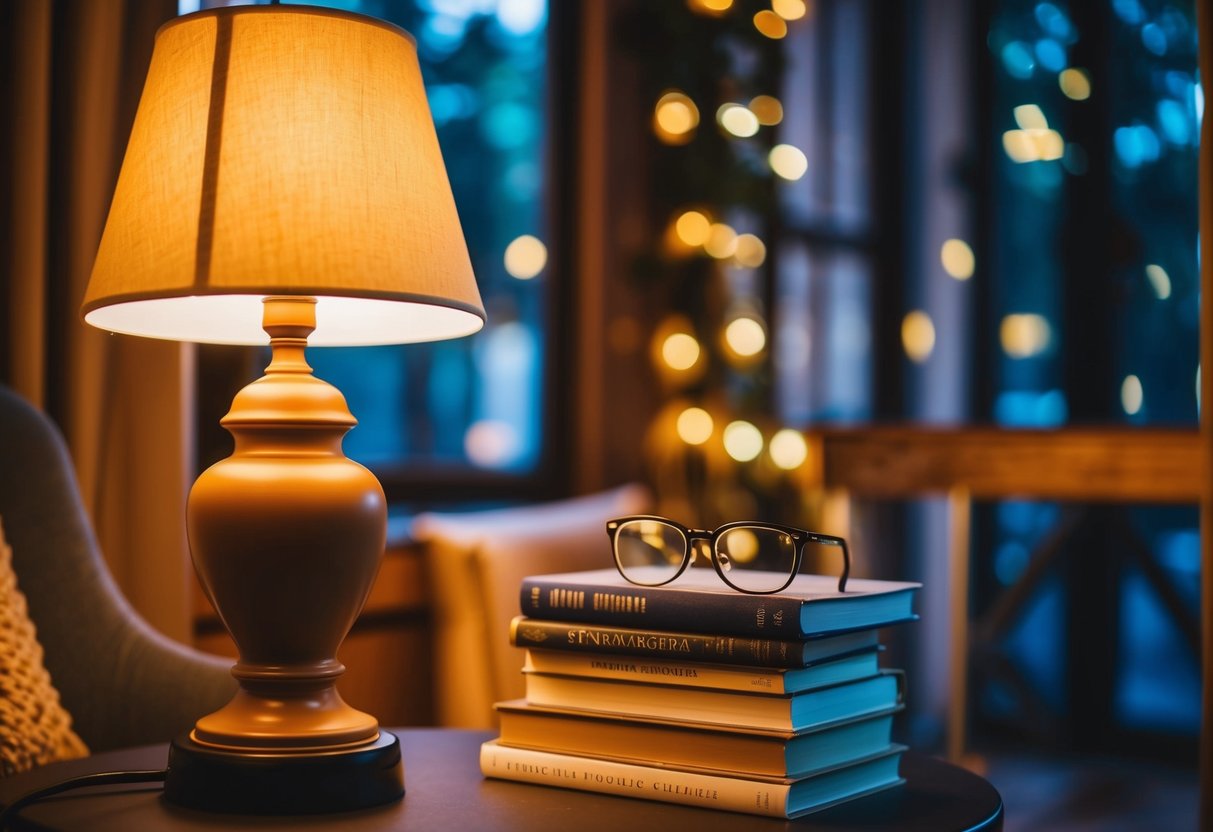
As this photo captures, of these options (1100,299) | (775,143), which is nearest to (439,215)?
(775,143)

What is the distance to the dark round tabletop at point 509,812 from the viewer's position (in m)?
0.99

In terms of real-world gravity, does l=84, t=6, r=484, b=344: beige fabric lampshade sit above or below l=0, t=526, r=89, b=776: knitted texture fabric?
above

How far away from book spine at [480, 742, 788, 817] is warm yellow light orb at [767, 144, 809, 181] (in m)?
2.46

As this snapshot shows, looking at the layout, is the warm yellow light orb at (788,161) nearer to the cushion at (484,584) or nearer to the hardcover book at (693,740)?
the cushion at (484,584)

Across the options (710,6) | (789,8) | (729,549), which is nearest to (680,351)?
(710,6)

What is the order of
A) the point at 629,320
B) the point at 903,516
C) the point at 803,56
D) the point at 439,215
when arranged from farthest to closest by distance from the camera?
the point at 903,516 → the point at 803,56 → the point at 629,320 → the point at 439,215

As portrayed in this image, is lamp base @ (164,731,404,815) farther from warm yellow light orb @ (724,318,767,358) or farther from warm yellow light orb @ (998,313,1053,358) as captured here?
warm yellow light orb @ (998,313,1053,358)

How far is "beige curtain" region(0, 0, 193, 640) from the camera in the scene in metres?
1.68

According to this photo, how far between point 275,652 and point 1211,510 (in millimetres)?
1173

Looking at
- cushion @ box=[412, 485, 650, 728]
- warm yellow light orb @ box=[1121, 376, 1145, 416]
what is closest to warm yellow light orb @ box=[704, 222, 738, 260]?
cushion @ box=[412, 485, 650, 728]

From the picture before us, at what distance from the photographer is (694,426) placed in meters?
2.97

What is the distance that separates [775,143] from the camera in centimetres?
336

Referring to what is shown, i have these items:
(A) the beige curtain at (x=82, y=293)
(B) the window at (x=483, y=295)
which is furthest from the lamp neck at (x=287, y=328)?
(B) the window at (x=483, y=295)

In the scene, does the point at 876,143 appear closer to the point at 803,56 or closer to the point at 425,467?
the point at 803,56
